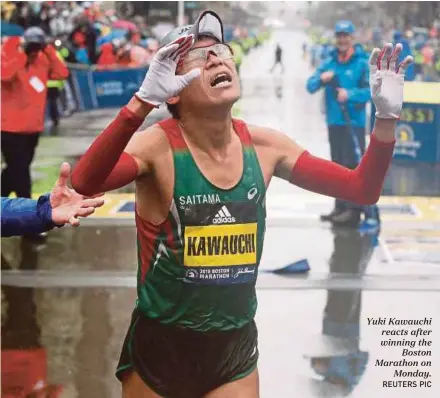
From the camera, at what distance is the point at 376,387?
3.63 meters

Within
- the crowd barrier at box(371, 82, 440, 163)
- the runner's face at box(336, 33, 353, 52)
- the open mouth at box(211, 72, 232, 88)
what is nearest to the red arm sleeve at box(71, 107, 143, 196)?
the open mouth at box(211, 72, 232, 88)

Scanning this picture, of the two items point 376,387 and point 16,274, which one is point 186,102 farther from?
point 16,274

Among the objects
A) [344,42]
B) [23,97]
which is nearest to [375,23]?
[344,42]

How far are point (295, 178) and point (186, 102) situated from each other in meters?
0.40

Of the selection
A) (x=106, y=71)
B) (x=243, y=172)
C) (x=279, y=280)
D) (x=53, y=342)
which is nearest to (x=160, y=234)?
(x=243, y=172)

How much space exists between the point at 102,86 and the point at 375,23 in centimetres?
365

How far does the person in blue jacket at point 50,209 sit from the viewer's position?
228 centimetres

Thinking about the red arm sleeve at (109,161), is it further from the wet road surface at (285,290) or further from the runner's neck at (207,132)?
the wet road surface at (285,290)

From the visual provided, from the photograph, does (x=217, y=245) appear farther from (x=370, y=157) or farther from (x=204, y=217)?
(x=370, y=157)

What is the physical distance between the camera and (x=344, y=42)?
5625 mm

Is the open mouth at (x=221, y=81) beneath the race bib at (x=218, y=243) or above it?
above

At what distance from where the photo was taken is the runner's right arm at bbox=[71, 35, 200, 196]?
7.14 feet

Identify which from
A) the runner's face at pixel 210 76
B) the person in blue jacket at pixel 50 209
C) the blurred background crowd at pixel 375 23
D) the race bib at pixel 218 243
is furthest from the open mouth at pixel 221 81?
the blurred background crowd at pixel 375 23

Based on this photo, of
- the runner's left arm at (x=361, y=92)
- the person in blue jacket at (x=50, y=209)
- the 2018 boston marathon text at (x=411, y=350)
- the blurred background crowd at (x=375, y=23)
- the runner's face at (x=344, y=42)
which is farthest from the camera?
the runner's face at (x=344, y=42)
